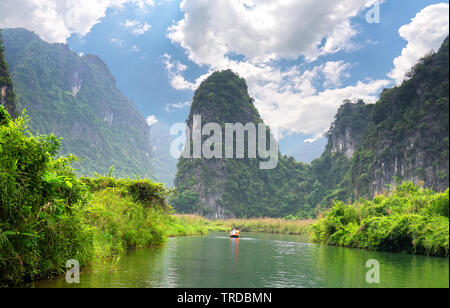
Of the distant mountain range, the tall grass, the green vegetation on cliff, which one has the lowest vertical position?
the tall grass

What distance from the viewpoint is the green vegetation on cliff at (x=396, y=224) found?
16.3 metres

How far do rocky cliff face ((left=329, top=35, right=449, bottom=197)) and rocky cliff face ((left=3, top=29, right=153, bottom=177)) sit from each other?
8367cm

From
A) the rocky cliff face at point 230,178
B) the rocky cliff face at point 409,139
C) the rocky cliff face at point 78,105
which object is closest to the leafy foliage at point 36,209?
the rocky cliff face at point 409,139

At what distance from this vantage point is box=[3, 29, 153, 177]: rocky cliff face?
122688mm

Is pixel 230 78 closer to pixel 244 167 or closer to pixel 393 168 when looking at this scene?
pixel 244 167

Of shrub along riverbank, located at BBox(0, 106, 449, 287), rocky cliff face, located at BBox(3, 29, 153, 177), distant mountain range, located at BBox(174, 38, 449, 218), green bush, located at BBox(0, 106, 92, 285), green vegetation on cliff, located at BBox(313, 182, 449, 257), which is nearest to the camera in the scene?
green bush, located at BBox(0, 106, 92, 285)

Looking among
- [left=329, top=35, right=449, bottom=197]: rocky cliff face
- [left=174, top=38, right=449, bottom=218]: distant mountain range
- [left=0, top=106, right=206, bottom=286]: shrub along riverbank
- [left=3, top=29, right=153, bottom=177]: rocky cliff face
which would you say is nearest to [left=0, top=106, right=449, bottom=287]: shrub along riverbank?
[left=0, top=106, right=206, bottom=286]: shrub along riverbank

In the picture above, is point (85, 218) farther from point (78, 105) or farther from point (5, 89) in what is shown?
point (78, 105)

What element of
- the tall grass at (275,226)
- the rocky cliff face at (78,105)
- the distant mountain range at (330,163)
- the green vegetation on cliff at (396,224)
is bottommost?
the tall grass at (275,226)

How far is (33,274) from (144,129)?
193 metres

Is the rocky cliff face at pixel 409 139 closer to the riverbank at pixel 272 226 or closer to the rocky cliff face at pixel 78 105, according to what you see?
the riverbank at pixel 272 226

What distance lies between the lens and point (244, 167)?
88.1 m

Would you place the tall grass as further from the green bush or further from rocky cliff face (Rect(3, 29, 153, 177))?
rocky cliff face (Rect(3, 29, 153, 177))

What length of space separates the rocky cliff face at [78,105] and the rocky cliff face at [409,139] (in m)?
83.7
